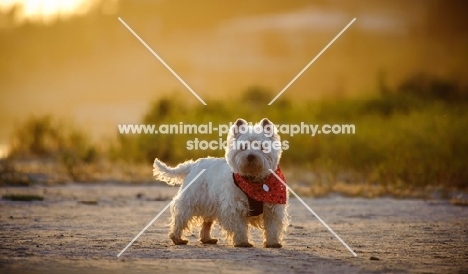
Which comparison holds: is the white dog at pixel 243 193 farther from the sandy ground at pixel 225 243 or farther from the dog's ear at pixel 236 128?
the sandy ground at pixel 225 243

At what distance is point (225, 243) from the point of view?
12.4 meters

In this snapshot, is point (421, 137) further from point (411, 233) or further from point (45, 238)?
point (45, 238)

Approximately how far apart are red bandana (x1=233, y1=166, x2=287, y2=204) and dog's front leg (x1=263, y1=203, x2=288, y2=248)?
155 mm

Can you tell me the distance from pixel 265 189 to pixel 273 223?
59 cm

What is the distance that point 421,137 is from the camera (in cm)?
2625

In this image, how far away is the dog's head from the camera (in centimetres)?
1114

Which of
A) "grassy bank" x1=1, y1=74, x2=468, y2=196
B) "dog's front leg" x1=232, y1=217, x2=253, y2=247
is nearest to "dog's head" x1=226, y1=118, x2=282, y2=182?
"dog's front leg" x1=232, y1=217, x2=253, y2=247

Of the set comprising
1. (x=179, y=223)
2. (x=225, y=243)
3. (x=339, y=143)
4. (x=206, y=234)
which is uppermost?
(x=339, y=143)

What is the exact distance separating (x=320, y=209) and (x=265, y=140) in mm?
7447

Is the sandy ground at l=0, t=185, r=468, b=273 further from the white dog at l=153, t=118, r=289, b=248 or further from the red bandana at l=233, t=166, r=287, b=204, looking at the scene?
the red bandana at l=233, t=166, r=287, b=204

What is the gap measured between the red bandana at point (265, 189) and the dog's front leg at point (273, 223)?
0.51 ft

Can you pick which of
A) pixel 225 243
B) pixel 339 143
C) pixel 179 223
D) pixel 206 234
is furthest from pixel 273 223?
pixel 339 143

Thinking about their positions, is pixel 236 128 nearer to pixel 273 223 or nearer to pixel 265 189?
pixel 265 189

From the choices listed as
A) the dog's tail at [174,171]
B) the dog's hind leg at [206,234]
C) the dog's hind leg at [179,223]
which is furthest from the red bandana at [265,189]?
the dog's tail at [174,171]
